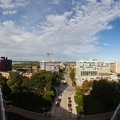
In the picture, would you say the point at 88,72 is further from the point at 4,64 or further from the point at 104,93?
the point at 104,93

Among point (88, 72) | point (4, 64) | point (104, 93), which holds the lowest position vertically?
point (104, 93)

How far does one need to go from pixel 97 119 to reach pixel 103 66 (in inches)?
2886

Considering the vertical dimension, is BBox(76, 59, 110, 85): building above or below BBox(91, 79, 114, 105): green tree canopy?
above

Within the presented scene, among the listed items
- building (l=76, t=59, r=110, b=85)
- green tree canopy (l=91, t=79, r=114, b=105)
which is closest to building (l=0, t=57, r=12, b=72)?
building (l=76, t=59, r=110, b=85)

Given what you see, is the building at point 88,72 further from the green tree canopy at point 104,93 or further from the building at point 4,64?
the green tree canopy at point 104,93

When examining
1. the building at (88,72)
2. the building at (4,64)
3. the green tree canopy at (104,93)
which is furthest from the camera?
the building at (4,64)


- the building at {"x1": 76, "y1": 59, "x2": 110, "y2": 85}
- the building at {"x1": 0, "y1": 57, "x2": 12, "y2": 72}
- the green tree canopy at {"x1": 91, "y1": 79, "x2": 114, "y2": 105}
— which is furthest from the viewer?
the building at {"x1": 0, "y1": 57, "x2": 12, "y2": 72}

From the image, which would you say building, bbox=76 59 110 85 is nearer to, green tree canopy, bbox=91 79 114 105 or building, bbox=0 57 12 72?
building, bbox=0 57 12 72

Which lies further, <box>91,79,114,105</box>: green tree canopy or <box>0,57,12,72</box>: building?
<box>0,57,12,72</box>: building

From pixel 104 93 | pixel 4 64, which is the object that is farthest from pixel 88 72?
pixel 104 93

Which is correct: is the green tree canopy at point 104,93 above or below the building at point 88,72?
below

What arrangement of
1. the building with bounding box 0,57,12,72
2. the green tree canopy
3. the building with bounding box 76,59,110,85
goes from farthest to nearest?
the building with bounding box 0,57,12,72 < the building with bounding box 76,59,110,85 < the green tree canopy

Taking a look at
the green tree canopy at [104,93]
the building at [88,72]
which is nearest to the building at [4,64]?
the building at [88,72]

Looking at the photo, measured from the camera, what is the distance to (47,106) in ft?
113
